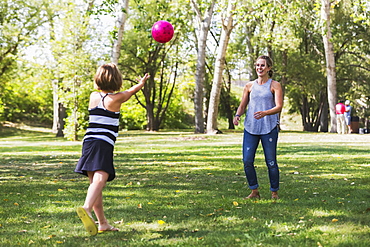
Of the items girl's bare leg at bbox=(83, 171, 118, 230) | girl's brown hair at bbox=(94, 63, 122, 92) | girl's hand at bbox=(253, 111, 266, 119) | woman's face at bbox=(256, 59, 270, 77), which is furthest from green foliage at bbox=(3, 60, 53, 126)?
girl's bare leg at bbox=(83, 171, 118, 230)

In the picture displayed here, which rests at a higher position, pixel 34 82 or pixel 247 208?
pixel 34 82

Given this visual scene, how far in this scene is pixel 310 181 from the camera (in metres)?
7.88

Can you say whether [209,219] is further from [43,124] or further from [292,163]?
[43,124]

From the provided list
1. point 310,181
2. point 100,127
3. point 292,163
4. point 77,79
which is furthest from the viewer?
point 77,79

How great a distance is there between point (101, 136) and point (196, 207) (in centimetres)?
183

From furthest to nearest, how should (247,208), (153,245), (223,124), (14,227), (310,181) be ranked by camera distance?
1. (223,124)
2. (310,181)
3. (247,208)
4. (14,227)
5. (153,245)

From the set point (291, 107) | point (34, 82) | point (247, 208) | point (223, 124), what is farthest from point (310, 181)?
point (223, 124)

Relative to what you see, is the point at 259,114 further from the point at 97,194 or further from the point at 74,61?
the point at 74,61

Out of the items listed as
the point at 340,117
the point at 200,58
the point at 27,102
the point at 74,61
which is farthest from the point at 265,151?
the point at 27,102

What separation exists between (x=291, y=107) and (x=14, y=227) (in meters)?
42.2

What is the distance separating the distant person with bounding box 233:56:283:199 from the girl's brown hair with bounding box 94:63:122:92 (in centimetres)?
Answer: 195

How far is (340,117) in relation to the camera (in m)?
26.7

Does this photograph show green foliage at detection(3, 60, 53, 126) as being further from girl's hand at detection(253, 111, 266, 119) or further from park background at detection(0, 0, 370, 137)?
girl's hand at detection(253, 111, 266, 119)

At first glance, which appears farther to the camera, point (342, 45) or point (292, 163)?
point (342, 45)
